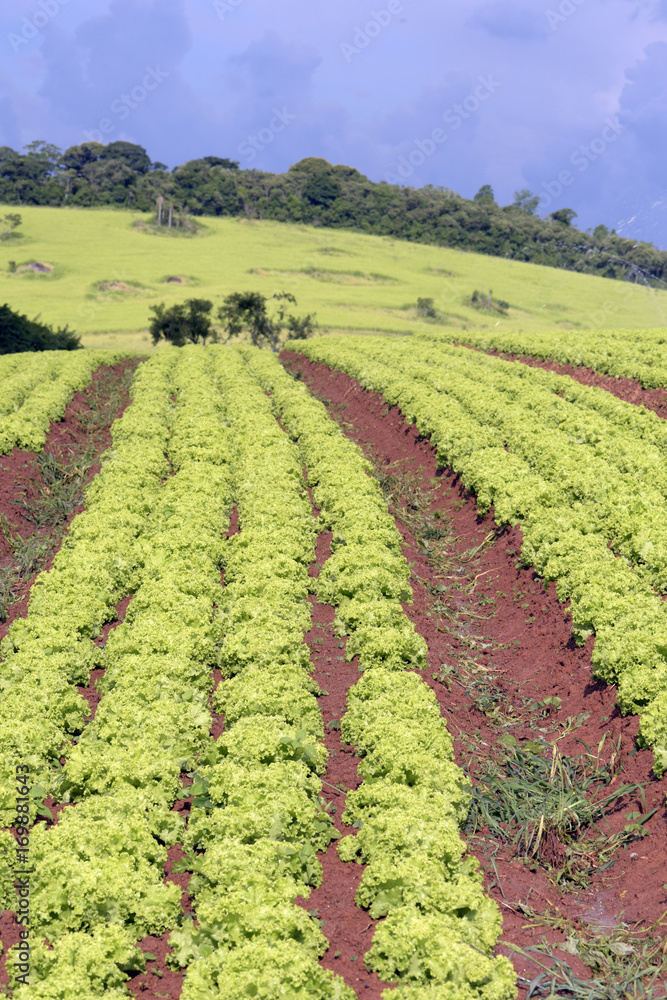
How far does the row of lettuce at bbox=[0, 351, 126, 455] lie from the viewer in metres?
22.2

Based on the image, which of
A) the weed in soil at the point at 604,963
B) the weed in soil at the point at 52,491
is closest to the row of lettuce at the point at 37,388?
the weed in soil at the point at 52,491

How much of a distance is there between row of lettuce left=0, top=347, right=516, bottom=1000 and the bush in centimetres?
3888

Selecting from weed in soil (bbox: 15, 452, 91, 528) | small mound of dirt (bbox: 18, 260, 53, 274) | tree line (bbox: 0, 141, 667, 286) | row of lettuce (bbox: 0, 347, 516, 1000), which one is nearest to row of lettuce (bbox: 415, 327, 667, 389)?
row of lettuce (bbox: 0, 347, 516, 1000)

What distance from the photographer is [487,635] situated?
1392cm

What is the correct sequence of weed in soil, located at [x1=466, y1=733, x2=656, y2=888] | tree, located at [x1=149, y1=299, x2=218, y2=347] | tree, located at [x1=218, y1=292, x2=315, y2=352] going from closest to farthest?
weed in soil, located at [x1=466, y1=733, x2=656, y2=888] → tree, located at [x1=149, y1=299, x2=218, y2=347] → tree, located at [x1=218, y1=292, x2=315, y2=352]

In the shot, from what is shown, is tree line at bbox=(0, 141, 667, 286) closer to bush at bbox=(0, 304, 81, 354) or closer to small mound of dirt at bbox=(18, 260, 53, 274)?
small mound of dirt at bbox=(18, 260, 53, 274)

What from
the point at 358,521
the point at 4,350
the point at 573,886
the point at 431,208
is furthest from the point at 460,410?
the point at 431,208

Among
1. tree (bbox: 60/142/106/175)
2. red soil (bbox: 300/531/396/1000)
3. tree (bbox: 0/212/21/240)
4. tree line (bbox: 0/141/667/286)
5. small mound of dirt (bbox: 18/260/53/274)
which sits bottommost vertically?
red soil (bbox: 300/531/396/1000)

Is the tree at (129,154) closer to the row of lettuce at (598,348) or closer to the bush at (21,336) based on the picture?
the bush at (21,336)

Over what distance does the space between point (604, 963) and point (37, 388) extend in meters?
26.8

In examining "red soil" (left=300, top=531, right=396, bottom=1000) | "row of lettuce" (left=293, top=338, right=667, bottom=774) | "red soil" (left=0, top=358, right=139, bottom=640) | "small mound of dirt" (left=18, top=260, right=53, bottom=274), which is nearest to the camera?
"red soil" (left=300, top=531, right=396, bottom=1000)

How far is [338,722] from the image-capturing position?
35.1 feet

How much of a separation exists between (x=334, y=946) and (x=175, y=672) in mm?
4509

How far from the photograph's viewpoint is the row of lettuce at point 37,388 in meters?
22.2
